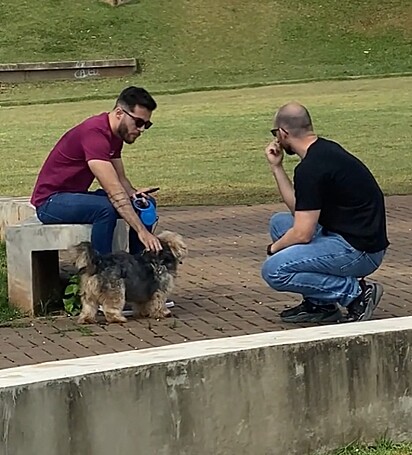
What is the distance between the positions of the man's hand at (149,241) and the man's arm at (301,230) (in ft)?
2.75

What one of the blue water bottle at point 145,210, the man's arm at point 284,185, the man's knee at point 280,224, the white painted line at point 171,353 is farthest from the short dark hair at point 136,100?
the white painted line at point 171,353

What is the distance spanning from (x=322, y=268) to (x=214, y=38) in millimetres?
34068

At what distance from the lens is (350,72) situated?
3541 cm

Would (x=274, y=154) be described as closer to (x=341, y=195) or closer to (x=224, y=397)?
(x=341, y=195)

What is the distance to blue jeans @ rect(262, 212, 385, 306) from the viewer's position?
662 centimetres

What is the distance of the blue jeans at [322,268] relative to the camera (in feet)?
21.7

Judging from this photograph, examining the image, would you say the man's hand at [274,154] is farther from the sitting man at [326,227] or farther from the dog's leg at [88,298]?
the dog's leg at [88,298]

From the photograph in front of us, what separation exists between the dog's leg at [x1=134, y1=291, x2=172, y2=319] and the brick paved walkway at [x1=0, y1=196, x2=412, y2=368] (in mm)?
68

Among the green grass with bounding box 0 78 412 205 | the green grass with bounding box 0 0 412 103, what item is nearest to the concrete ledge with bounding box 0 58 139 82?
the green grass with bounding box 0 0 412 103

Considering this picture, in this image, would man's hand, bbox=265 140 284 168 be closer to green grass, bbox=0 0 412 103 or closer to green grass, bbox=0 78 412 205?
green grass, bbox=0 78 412 205

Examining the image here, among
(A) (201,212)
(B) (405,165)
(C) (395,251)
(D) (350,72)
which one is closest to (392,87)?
(D) (350,72)

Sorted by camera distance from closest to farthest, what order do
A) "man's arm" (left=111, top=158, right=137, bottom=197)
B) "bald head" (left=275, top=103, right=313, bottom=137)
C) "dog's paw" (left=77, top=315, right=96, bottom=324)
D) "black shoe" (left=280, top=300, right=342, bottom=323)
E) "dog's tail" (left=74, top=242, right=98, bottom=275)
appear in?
"bald head" (left=275, top=103, right=313, bottom=137) < "black shoe" (left=280, top=300, right=342, bottom=323) < "dog's tail" (left=74, top=242, right=98, bottom=275) < "dog's paw" (left=77, top=315, right=96, bottom=324) < "man's arm" (left=111, top=158, right=137, bottom=197)

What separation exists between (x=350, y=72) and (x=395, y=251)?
26265 millimetres

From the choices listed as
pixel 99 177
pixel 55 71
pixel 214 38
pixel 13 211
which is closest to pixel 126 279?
pixel 99 177
